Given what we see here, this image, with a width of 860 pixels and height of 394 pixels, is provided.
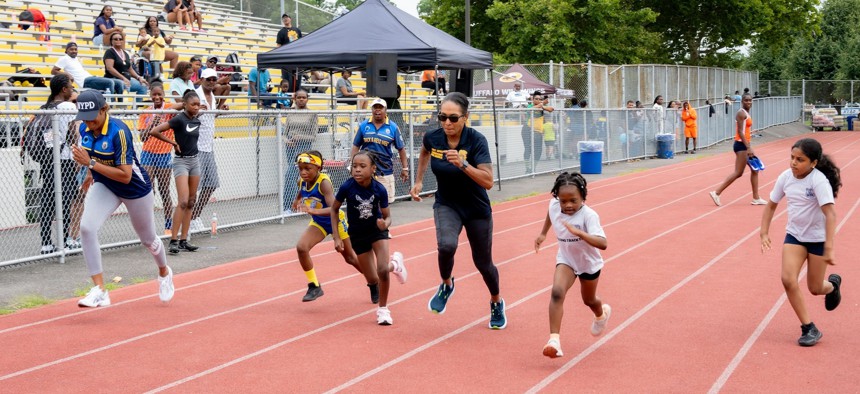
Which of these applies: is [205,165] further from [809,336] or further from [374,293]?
[809,336]

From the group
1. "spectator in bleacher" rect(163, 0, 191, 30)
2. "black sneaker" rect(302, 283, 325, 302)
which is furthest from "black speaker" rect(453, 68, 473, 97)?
"black sneaker" rect(302, 283, 325, 302)

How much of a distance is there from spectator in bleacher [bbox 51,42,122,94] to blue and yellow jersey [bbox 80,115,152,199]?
9.11m

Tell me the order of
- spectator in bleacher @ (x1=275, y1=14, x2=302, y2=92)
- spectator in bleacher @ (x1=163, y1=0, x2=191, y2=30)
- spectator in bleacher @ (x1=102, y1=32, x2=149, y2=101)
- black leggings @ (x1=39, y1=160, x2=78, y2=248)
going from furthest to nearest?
1. spectator in bleacher @ (x1=163, y1=0, x2=191, y2=30)
2. spectator in bleacher @ (x1=275, y1=14, x2=302, y2=92)
3. spectator in bleacher @ (x1=102, y1=32, x2=149, y2=101)
4. black leggings @ (x1=39, y1=160, x2=78, y2=248)

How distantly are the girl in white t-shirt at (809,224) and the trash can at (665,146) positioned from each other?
24961 millimetres

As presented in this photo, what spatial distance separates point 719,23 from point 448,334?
50359mm

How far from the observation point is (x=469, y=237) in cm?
758

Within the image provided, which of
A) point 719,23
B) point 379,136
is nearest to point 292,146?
point 379,136

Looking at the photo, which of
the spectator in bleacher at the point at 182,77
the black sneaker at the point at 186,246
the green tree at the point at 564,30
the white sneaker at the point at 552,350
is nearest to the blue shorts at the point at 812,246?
the white sneaker at the point at 552,350

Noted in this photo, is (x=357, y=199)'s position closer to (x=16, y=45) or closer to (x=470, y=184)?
(x=470, y=184)

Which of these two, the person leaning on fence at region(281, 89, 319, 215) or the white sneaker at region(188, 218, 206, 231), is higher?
the person leaning on fence at region(281, 89, 319, 215)

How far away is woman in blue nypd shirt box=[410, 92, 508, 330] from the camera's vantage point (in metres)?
7.30

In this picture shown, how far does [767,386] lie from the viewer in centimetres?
611

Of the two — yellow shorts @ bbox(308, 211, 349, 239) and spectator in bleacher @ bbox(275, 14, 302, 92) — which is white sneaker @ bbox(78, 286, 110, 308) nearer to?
yellow shorts @ bbox(308, 211, 349, 239)

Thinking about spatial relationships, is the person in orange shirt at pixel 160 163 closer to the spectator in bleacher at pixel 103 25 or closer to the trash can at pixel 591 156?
the spectator in bleacher at pixel 103 25
